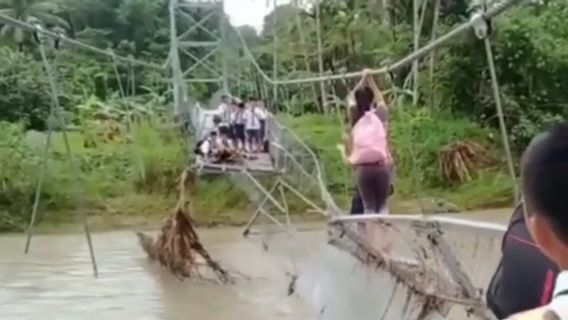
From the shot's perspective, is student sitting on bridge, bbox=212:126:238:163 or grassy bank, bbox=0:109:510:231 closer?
student sitting on bridge, bbox=212:126:238:163

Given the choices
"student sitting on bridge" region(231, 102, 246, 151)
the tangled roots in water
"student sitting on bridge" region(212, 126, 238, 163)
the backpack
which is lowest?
the tangled roots in water

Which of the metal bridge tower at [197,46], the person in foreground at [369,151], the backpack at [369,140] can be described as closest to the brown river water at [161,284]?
the person in foreground at [369,151]

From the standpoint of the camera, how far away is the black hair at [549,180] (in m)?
1.23

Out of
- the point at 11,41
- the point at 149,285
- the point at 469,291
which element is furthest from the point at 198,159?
the point at 11,41

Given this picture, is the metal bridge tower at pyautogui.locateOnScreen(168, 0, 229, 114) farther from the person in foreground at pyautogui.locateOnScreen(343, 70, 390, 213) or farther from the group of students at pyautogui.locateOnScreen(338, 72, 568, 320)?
the group of students at pyautogui.locateOnScreen(338, 72, 568, 320)

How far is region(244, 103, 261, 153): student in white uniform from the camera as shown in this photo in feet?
37.6

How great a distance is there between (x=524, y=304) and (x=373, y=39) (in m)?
14.6

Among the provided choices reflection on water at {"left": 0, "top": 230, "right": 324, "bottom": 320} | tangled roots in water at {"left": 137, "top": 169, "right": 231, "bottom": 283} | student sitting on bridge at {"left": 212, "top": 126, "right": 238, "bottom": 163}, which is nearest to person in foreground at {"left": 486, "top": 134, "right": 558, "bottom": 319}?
reflection on water at {"left": 0, "top": 230, "right": 324, "bottom": 320}

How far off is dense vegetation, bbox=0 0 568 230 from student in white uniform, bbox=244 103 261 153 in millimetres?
611

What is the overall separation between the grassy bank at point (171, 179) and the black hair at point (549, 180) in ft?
35.9

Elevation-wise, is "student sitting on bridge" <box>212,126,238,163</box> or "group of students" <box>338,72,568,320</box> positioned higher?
"group of students" <box>338,72,568,320</box>

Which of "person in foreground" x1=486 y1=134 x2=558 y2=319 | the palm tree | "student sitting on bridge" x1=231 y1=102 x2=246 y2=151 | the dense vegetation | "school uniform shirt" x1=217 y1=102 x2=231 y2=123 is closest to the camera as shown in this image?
"person in foreground" x1=486 y1=134 x2=558 y2=319

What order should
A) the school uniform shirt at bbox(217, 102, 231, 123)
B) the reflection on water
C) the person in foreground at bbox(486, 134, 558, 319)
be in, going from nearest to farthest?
the person in foreground at bbox(486, 134, 558, 319)
the reflection on water
the school uniform shirt at bbox(217, 102, 231, 123)

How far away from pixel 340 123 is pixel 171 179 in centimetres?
311
